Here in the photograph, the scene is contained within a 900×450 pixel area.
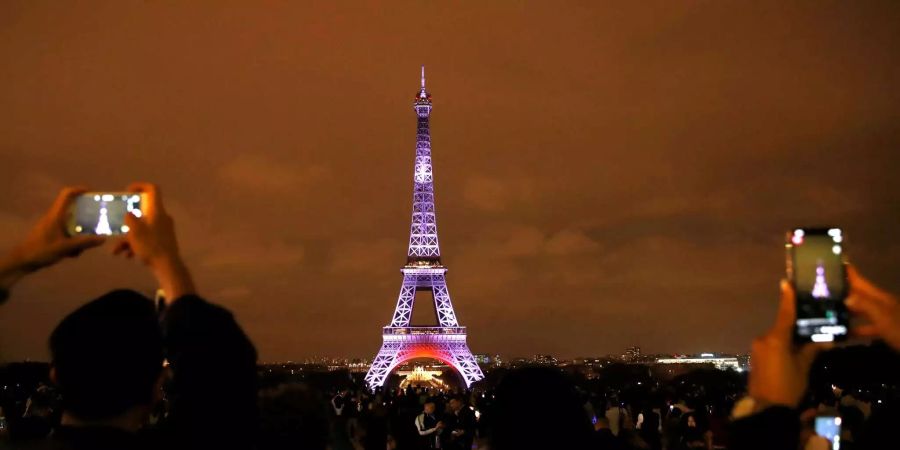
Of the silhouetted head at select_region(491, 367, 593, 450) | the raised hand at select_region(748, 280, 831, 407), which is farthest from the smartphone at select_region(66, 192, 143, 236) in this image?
the raised hand at select_region(748, 280, 831, 407)

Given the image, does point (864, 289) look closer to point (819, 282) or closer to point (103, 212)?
point (819, 282)

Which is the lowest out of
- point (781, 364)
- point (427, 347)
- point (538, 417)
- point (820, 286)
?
point (538, 417)

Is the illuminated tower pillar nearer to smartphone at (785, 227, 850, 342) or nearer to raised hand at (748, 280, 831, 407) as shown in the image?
smartphone at (785, 227, 850, 342)

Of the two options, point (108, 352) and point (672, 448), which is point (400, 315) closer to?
point (672, 448)

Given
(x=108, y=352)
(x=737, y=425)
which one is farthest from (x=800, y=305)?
(x=108, y=352)

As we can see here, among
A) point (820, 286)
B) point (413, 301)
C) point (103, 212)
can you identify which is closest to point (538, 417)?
point (820, 286)

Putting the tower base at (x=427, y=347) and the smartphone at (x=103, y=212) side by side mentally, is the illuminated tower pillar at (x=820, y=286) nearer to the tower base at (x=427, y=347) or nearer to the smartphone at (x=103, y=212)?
the smartphone at (x=103, y=212)
